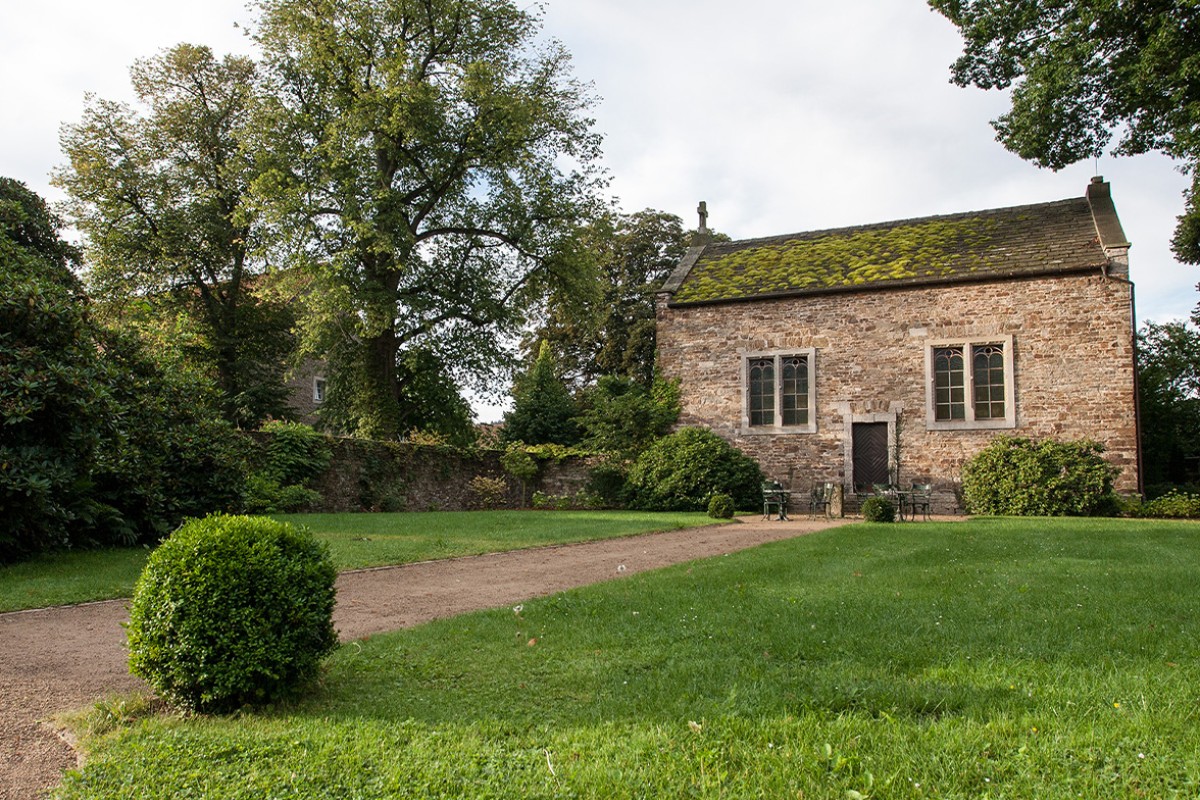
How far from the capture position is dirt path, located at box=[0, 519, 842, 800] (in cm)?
361

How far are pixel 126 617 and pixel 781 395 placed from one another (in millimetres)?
18548

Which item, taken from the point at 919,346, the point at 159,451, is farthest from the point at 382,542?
the point at 919,346

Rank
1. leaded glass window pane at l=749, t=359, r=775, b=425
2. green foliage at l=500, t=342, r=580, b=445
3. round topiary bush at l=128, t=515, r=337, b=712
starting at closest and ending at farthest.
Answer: round topiary bush at l=128, t=515, r=337, b=712 < leaded glass window pane at l=749, t=359, r=775, b=425 < green foliage at l=500, t=342, r=580, b=445

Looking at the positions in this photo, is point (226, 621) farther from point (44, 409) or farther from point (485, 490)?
point (485, 490)

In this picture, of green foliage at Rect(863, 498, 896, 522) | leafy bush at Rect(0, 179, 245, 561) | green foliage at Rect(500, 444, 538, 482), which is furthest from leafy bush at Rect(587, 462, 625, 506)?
leafy bush at Rect(0, 179, 245, 561)

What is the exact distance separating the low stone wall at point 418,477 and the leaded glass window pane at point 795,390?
5.99 metres

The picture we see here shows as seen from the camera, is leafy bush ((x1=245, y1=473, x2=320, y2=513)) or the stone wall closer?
leafy bush ((x1=245, y1=473, x2=320, y2=513))

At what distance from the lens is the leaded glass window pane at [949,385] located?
21.0 metres

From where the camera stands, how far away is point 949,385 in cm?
2111

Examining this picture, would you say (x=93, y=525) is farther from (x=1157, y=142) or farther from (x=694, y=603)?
(x=1157, y=142)

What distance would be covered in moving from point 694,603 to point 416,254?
22708 millimetres

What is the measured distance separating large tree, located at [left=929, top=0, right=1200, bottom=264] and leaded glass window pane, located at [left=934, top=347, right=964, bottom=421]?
583 cm

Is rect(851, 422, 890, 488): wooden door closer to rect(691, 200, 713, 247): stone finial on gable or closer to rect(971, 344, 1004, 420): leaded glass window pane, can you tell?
rect(971, 344, 1004, 420): leaded glass window pane

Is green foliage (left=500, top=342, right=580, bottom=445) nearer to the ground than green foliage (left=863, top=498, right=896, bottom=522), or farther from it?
farther from it
